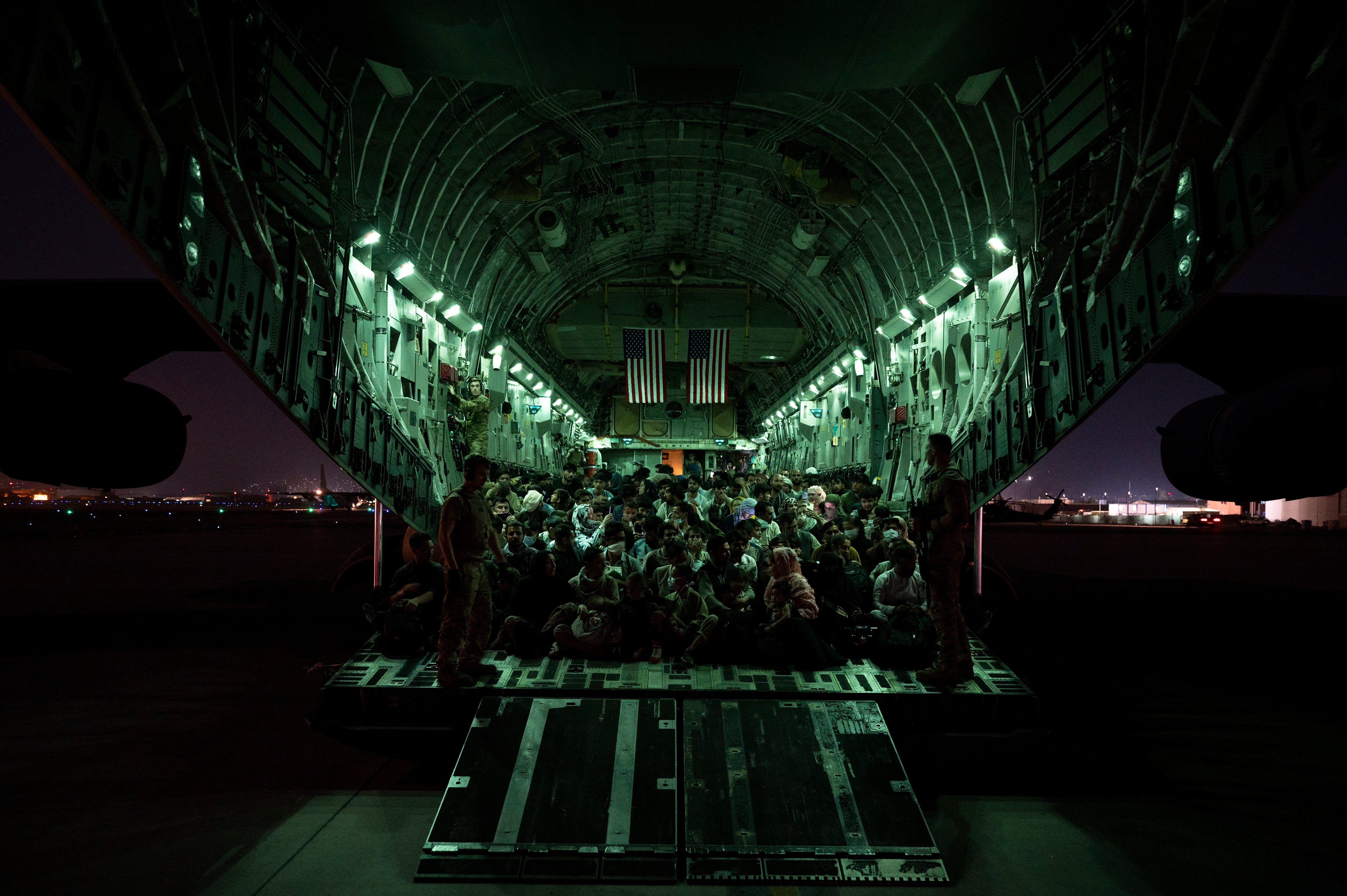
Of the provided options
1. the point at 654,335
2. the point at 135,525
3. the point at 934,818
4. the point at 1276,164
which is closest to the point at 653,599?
the point at 934,818

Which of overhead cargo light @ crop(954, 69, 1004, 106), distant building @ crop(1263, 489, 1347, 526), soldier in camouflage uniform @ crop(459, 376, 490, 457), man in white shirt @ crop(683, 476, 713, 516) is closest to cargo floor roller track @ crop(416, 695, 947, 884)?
man in white shirt @ crop(683, 476, 713, 516)

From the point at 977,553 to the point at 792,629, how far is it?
16.2 ft

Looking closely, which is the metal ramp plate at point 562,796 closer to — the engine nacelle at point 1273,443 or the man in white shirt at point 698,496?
the engine nacelle at point 1273,443

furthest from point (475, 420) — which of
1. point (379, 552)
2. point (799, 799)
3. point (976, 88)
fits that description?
point (799, 799)

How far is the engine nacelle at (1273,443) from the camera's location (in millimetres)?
6113

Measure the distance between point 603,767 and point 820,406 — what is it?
2427cm

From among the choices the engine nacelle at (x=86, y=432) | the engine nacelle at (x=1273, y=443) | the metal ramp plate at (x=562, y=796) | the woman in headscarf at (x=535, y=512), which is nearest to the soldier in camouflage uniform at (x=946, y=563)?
the metal ramp plate at (x=562, y=796)

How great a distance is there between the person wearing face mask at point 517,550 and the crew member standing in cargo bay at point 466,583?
91cm

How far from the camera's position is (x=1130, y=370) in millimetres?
5766

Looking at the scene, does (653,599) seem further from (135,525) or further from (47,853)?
(135,525)

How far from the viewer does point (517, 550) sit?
8.65 m

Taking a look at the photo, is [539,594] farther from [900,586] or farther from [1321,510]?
[1321,510]

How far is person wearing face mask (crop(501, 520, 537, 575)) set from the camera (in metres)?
7.55

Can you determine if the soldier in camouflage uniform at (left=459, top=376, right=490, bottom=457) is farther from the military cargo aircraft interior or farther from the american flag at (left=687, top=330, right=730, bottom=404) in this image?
the american flag at (left=687, top=330, right=730, bottom=404)
